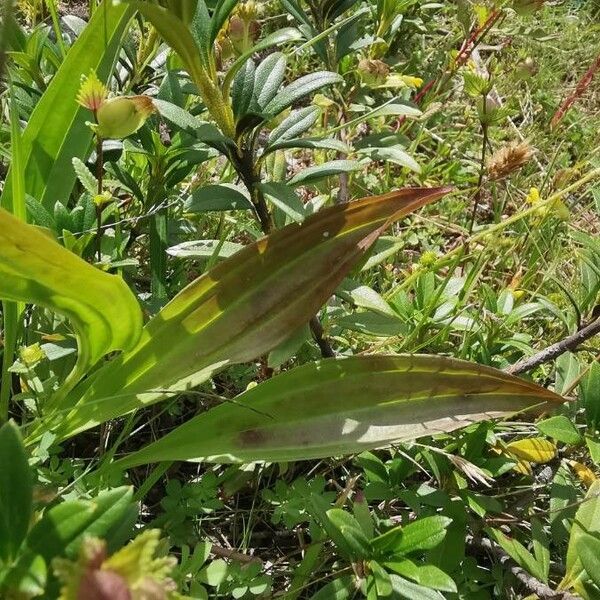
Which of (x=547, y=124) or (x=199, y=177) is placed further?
(x=547, y=124)

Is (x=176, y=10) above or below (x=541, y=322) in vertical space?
above

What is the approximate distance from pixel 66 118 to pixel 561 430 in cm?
74

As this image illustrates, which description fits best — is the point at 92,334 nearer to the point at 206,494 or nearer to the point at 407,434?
the point at 206,494

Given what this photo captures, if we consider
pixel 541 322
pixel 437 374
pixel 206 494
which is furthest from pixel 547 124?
pixel 206 494

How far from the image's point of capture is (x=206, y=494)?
86cm

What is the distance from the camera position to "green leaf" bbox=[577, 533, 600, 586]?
72 centimetres

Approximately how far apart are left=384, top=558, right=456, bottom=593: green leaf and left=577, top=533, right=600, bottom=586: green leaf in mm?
139

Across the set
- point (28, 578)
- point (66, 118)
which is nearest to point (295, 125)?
point (66, 118)

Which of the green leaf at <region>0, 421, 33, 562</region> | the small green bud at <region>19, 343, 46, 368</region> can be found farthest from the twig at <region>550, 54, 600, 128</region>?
the green leaf at <region>0, 421, 33, 562</region>

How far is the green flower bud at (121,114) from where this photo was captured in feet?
2.31

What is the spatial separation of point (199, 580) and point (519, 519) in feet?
1.31

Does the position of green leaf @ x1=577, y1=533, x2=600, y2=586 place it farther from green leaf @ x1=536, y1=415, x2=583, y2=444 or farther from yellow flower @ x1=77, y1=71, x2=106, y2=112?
yellow flower @ x1=77, y1=71, x2=106, y2=112

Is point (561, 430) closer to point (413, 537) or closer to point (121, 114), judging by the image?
point (413, 537)

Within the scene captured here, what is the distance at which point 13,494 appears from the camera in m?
0.53
